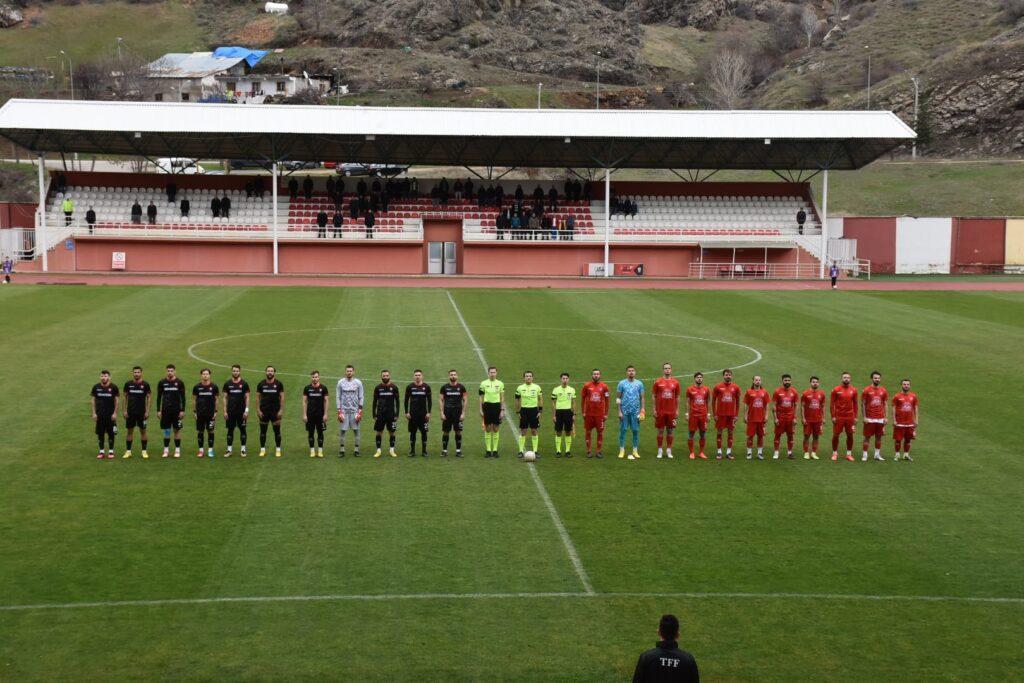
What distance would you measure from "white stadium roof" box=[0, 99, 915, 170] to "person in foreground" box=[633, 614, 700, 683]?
5029 cm

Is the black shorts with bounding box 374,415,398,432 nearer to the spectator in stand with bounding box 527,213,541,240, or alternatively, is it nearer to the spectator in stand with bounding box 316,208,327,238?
the spectator in stand with bounding box 316,208,327,238

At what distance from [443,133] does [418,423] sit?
1539 inches

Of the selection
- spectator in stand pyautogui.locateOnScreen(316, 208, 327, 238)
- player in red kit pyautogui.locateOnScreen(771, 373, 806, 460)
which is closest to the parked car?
spectator in stand pyautogui.locateOnScreen(316, 208, 327, 238)

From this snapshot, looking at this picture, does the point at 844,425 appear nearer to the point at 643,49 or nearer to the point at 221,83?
the point at 221,83

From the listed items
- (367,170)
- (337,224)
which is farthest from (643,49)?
(337,224)

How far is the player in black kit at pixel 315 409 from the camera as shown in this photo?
19.4 meters

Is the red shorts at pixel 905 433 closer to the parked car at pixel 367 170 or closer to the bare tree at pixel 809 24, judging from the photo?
the parked car at pixel 367 170

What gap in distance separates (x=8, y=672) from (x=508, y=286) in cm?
4214

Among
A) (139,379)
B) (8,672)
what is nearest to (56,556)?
(8,672)

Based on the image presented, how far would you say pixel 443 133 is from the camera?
57.0 meters

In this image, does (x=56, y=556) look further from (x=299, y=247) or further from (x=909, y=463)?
(x=299, y=247)

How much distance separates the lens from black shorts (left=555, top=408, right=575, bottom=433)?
2006 centimetres

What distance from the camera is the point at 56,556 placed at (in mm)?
14328

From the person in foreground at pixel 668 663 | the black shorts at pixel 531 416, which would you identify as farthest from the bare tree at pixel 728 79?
the person in foreground at pixel 668 663
